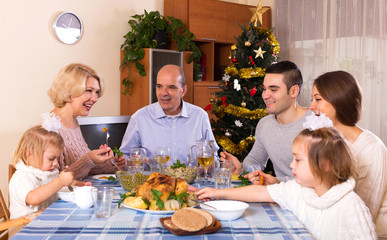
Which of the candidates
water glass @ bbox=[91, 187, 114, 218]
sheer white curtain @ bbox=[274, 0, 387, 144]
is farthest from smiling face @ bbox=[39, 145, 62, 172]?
sheer white curtain @ bbox=[274, 0, 387, 144]

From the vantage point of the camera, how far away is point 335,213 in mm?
1646

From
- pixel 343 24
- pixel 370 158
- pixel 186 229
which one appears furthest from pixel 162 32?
pixel 186 229

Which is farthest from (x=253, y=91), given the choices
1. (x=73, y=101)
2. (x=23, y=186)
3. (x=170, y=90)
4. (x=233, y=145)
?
(x=23, y=186)

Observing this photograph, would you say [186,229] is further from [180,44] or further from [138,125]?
[180,44]

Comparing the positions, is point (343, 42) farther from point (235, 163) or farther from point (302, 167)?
point (302, 167)

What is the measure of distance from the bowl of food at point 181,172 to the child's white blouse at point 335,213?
22.0 inches

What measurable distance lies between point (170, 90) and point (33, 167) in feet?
4.70

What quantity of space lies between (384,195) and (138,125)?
180cm

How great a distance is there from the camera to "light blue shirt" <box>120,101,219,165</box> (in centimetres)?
324

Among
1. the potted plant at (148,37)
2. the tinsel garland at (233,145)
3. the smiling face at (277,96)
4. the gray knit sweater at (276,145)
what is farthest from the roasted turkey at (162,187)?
the potted plant at (148,37)

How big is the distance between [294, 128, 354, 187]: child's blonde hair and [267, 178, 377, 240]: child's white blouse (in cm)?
4


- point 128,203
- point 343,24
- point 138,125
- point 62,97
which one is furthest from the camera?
point 343,24

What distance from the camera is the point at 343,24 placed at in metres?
4.72

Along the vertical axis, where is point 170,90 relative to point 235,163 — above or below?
above
